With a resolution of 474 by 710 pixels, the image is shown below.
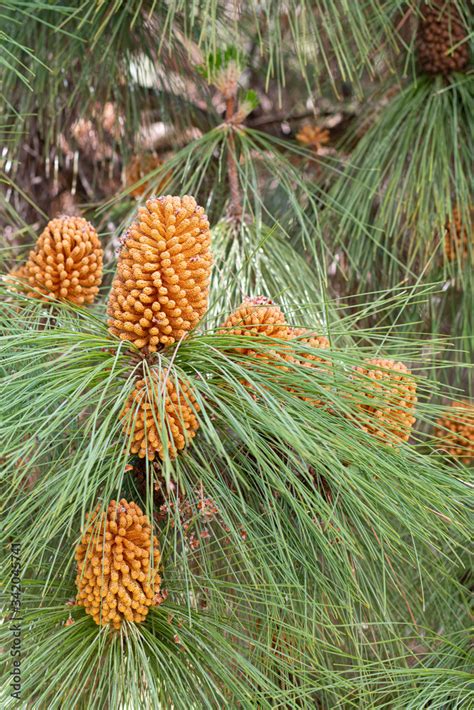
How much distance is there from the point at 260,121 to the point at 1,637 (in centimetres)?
103

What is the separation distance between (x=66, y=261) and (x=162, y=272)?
7.0 inches

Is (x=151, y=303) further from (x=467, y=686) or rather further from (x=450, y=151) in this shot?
(x=450, y=151)

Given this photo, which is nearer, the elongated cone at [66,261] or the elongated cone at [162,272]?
the elongated cone at [162,272]

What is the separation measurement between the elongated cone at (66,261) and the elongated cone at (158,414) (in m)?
0.18

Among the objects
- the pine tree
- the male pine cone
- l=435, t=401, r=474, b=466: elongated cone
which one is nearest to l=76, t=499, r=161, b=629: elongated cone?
the pine tree

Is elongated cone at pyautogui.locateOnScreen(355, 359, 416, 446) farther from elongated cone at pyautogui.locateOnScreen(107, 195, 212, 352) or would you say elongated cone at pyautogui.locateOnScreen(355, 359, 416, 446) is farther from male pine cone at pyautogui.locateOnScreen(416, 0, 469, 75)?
male pine cone at pyautogui.locateOnScreen(416, 0, 469, 75)

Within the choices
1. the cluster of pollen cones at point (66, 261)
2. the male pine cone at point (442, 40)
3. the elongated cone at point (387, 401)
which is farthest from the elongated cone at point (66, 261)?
the male pine cone at point (442, 40)

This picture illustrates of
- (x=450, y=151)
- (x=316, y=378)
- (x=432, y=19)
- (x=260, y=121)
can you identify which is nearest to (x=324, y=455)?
(x=316, y=378)

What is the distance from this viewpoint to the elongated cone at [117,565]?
0.64m

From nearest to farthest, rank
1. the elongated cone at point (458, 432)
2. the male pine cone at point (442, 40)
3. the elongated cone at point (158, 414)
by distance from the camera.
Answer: the elongated cone at point (158, 414)
the elongated cone at point (458, 432)
the male pine cone at point (442, 40)

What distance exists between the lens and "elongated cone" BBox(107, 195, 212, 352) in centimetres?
63

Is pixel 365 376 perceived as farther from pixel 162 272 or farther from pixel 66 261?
pixel 66 261

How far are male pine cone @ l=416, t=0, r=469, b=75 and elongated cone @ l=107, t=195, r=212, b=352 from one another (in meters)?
0.64

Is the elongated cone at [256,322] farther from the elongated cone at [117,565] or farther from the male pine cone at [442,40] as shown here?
the male pine cone at [442,40]
